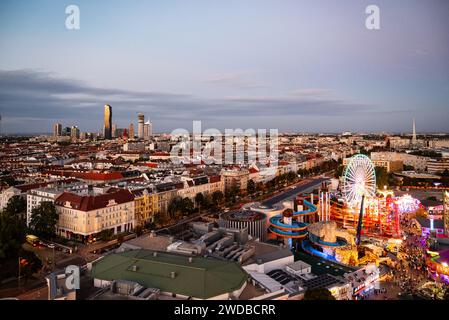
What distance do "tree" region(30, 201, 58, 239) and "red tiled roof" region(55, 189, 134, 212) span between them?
4.10 feet

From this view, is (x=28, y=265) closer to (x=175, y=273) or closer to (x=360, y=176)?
(x=175, y=273)

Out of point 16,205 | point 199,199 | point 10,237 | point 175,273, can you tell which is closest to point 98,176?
point 16,205

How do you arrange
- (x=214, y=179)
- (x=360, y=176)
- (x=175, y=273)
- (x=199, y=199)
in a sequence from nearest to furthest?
(x=175, y=273)
(x=360, y=176)
(x=199, y=199)
(x=214, y=179)

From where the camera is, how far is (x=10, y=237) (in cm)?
1945

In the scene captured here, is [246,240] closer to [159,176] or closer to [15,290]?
[15,290]

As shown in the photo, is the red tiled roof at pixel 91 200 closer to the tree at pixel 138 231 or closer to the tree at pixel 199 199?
the tree at pixel 138 231

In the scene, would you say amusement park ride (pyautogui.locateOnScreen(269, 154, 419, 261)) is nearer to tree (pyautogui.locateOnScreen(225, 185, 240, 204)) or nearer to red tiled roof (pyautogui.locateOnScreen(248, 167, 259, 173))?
tree (pyautogui.locateOnScreen(225, 185, 240, 204))

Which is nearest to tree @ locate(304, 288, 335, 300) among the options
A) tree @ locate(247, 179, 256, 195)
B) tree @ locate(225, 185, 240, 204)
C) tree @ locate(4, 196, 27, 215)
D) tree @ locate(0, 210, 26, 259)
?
tree @ locate(0, 210, 26, 259)

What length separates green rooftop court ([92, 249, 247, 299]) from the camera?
1371 cm

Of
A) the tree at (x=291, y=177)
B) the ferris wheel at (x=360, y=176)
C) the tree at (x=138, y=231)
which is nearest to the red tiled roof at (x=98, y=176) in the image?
the tree at (x=138, y=231)

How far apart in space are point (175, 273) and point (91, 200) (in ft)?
45.6

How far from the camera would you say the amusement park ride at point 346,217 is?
24.1m

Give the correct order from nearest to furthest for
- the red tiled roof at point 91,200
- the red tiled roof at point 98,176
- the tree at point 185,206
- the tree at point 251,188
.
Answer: the red tiled roof at point 91,200
the tree at point 185,206
the red tiled roof at point 98,176
the tree at point 251,188

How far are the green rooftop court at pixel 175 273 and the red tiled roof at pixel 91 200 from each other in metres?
9.94
